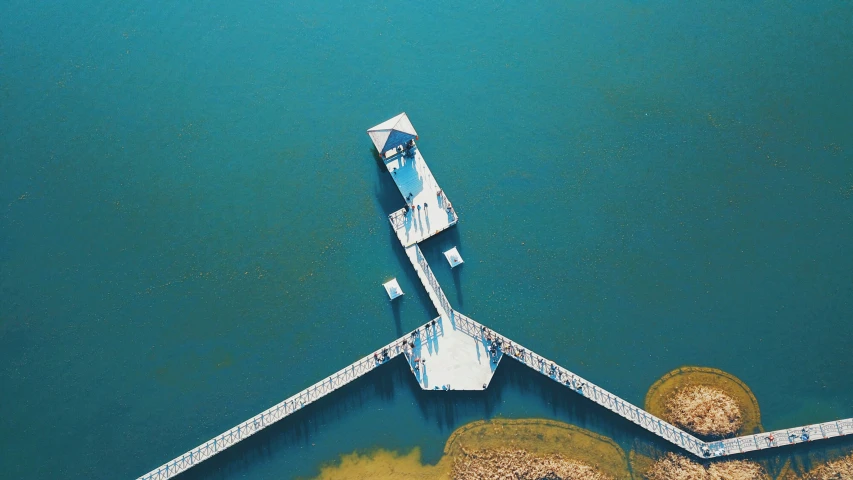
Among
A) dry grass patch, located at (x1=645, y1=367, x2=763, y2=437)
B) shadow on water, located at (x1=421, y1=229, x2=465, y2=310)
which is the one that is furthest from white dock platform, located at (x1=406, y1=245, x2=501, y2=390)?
dry grass patch, located at (x1=645, y1=367, x2=763, y2=437)

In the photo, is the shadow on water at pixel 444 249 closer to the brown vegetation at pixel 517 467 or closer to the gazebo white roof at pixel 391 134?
the gazebo white roof at pixel 391 134

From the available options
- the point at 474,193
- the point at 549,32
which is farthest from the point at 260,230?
the point at 549,32

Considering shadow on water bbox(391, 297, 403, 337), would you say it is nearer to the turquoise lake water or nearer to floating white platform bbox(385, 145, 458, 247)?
the turquoise lake water

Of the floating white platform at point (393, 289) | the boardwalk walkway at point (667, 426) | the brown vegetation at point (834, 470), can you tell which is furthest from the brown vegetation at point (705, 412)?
the floating white platform at point (393, 289)

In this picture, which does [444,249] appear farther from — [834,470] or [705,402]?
[834,470]

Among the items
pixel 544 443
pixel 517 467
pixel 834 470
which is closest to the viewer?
pixel 834 470

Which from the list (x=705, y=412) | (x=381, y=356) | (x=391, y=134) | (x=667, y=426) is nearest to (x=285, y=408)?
(x=381, y=356)
